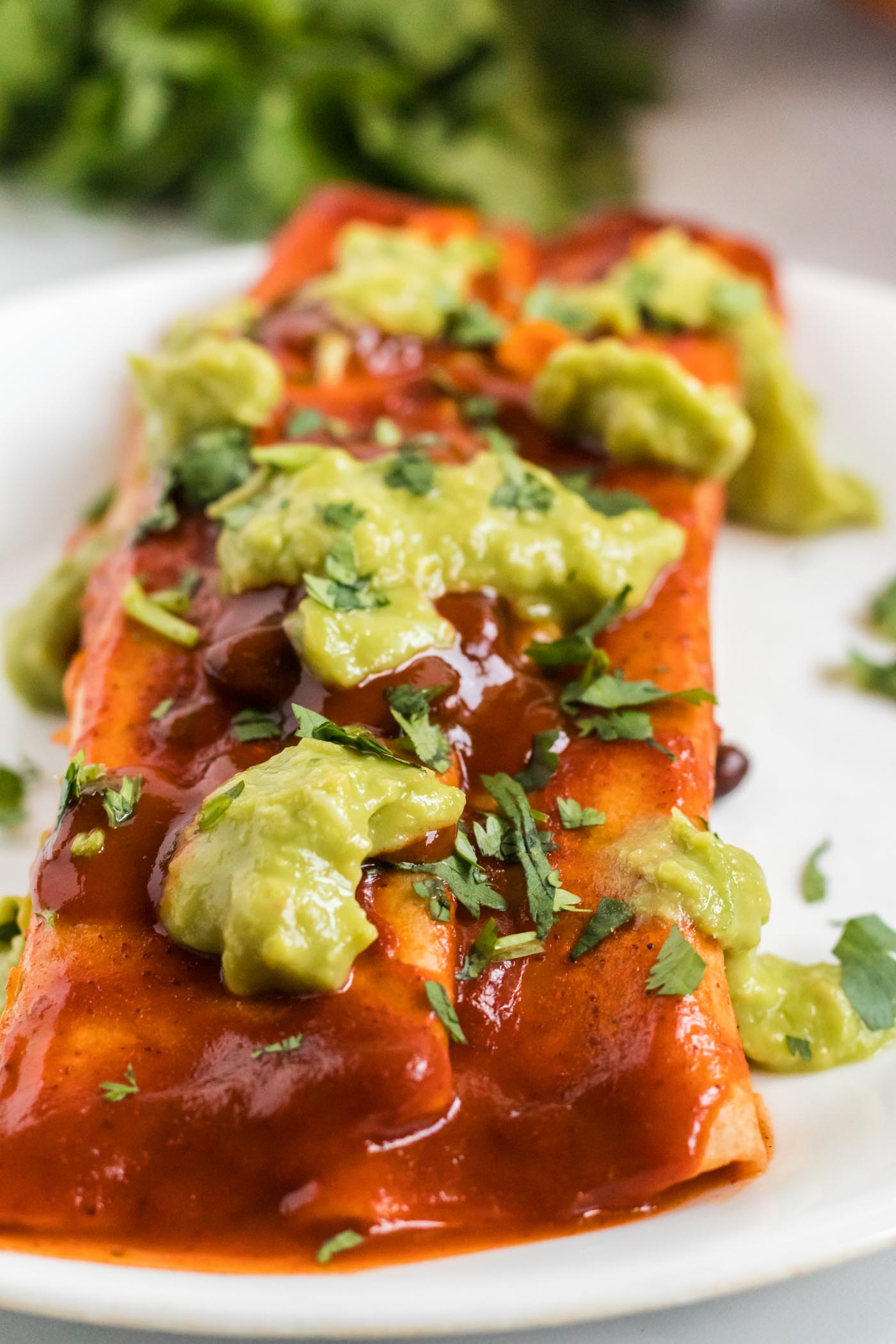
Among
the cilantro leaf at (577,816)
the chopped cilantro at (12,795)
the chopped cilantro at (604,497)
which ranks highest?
the chopped cilantro at (604,497)

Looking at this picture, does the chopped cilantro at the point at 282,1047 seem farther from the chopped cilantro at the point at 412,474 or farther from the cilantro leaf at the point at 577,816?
the chopped cilantro at the point at 412,474

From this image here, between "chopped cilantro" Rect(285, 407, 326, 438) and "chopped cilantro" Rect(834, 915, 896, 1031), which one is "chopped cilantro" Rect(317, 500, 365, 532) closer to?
"chopped cilantro" Rect(285, 407, 326, 438)

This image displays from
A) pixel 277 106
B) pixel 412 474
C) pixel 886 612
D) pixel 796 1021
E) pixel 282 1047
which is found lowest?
pixel 886 612

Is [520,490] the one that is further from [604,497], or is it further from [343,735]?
[343,735]

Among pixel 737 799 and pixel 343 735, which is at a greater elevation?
pixel 343 735

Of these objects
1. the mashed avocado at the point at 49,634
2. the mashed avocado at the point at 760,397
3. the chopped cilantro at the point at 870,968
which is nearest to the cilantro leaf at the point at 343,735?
the chopped cilantro at the point at 870,968

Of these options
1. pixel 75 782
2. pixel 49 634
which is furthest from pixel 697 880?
pixel 49 634
